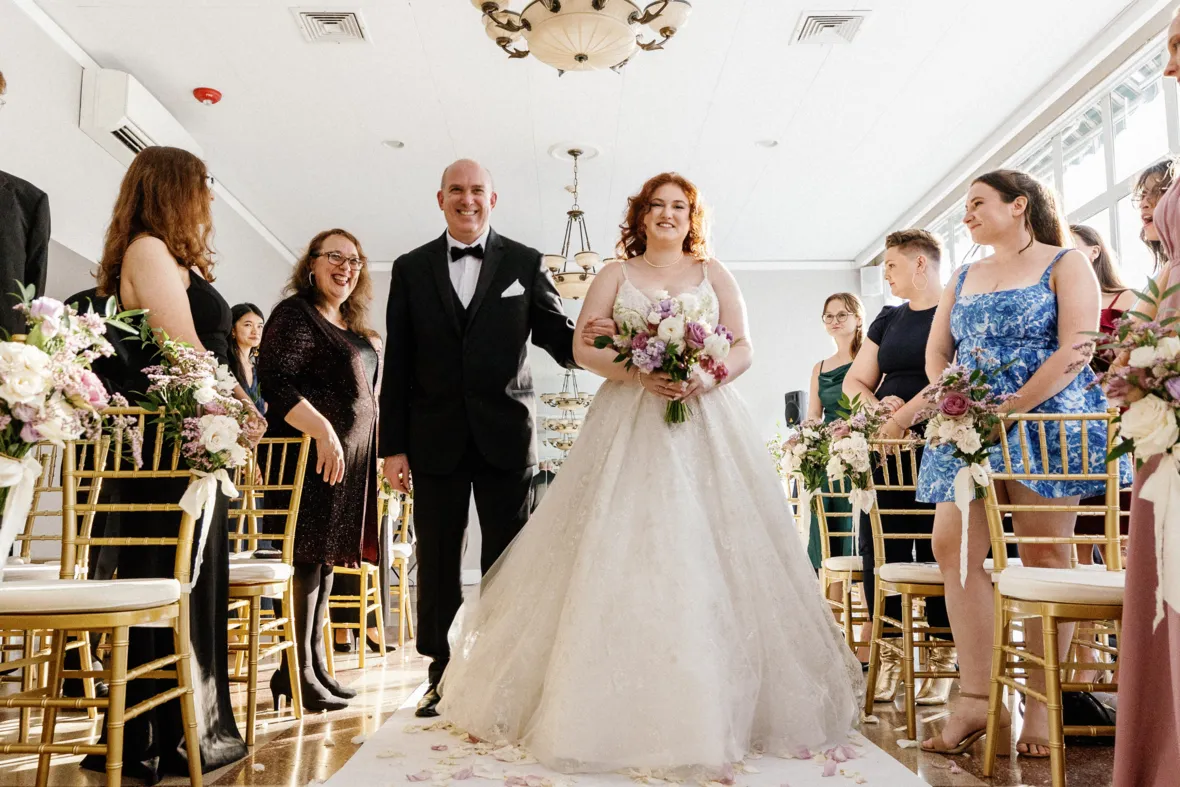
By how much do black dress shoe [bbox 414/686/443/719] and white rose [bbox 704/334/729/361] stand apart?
4.75 feet

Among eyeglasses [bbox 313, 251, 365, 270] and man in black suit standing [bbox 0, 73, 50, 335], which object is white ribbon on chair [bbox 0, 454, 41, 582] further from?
eyeglasses [bbox 313, 251, 365, 270]

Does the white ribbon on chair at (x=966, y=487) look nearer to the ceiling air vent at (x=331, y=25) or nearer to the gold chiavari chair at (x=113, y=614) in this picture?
the gold chiavari chair at (x=113, y=614)

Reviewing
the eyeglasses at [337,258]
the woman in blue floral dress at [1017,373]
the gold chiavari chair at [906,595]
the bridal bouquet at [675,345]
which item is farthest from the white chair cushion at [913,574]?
the eyeglasses at [337,258]

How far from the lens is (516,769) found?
2.30 meters

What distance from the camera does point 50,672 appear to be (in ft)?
7.64

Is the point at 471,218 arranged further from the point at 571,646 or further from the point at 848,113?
the point at 848,113

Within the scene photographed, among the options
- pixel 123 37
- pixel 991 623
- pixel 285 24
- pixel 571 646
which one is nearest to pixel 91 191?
pixel 123 37

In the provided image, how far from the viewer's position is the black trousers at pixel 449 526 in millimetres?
2982

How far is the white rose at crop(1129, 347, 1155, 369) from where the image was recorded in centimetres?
156

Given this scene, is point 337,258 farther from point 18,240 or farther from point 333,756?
point 333,756

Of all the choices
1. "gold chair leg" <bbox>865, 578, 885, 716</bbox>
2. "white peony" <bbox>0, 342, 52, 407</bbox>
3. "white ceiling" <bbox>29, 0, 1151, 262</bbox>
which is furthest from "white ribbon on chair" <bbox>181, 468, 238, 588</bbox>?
"white ceiling" <bbox>29, 0, 1151, 262</bbox>

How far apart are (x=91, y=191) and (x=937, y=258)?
17.0 ft

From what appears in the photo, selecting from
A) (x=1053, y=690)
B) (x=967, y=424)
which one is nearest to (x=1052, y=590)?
(x=1053, y=690)

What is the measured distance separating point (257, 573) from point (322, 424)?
648 mm
